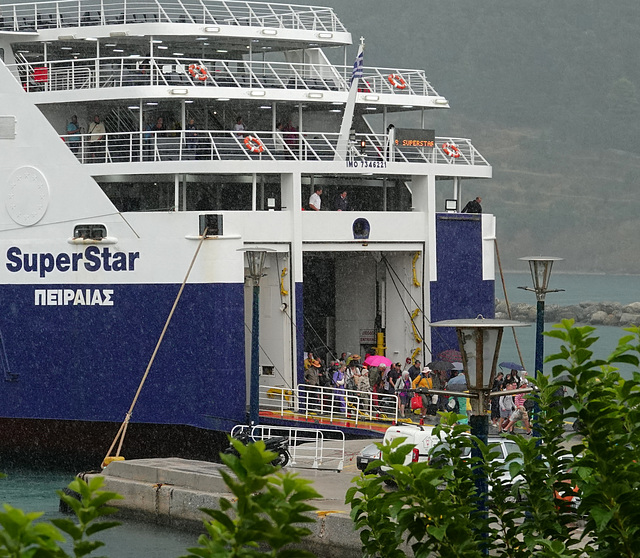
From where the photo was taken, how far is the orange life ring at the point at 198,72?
2669cm

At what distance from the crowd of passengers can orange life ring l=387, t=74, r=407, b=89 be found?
5782 mm

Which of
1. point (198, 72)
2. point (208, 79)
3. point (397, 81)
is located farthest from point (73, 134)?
point (397, 81)

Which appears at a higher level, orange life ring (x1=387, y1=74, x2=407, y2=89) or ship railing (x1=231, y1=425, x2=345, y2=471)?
orange life ring (x1=387, y1=74, x2=407, y2=89)

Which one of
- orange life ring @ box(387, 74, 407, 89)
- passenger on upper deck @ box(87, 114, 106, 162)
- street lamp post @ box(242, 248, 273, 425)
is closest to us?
street lamp post @ box(242, 248, 273, 425)

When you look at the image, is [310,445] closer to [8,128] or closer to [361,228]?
[361,228]

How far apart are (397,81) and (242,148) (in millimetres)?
4659

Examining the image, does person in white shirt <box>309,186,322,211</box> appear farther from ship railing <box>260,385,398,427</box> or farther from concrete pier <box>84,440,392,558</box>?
concrete pier <box>84,440,392,558</box>

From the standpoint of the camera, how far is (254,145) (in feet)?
85.6

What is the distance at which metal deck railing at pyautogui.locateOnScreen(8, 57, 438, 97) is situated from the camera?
26.8 metres

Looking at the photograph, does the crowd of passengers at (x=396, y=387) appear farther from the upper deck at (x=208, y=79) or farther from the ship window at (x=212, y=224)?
the upper deck at (x=208, y=79)

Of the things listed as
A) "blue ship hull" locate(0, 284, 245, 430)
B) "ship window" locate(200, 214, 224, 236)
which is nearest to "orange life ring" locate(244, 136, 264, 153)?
"ship window" locate(200, 214, 224, 236)

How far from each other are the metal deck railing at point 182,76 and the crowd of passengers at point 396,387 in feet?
17.4

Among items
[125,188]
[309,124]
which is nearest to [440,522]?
[125,188]

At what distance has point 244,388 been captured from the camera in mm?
24953
